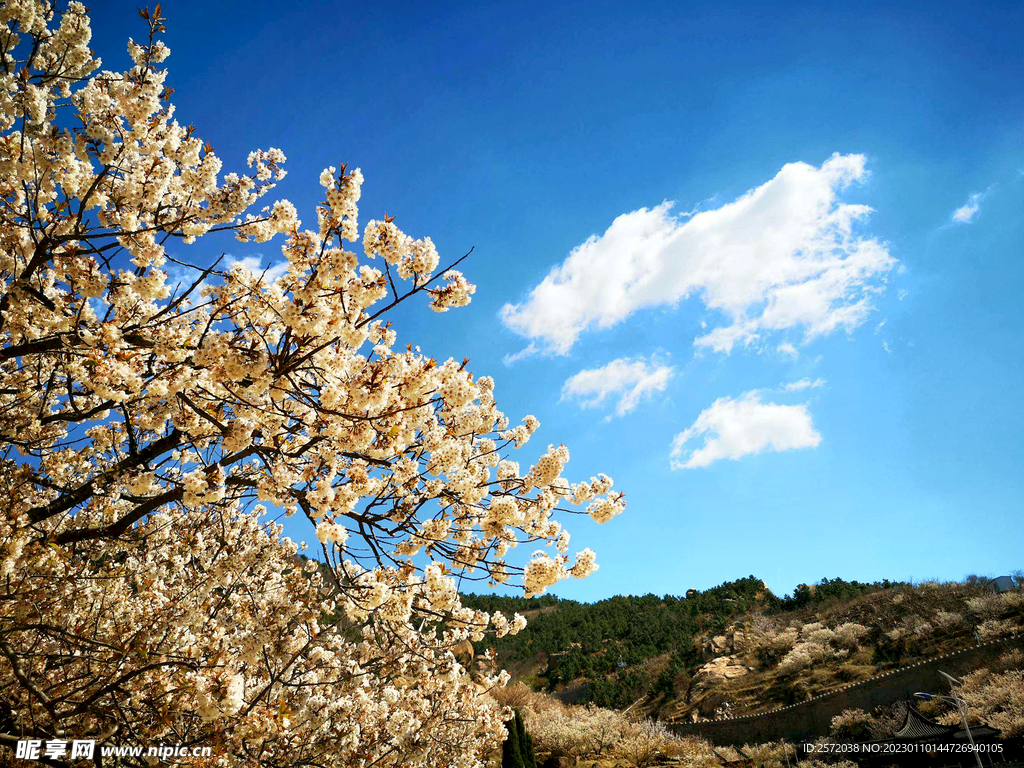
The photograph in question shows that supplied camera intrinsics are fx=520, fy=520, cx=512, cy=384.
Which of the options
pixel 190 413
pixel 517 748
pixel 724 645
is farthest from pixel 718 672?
pixel 190 413

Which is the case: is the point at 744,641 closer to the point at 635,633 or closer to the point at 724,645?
the point at 724,645

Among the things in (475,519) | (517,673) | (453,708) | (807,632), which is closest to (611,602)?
(517,673)

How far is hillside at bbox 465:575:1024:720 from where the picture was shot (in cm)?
2517

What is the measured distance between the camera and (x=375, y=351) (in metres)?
3.94

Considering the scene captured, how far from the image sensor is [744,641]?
33750 mm

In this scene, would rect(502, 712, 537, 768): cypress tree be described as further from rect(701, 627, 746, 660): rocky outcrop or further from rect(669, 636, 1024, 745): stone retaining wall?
rect(701, 627, 746, 660): rocky outcrop

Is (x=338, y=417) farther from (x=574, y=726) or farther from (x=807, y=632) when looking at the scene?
(x=807, y=632)

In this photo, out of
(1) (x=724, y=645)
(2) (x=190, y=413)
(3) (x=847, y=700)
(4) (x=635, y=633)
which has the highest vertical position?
(2) (x=190, y=413)

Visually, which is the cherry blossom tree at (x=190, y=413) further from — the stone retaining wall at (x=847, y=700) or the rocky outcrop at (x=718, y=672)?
the rocky outcrop at (x=718, y=672)

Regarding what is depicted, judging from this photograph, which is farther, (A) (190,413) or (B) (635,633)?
(B) (635,633)

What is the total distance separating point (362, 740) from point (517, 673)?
34526 mm

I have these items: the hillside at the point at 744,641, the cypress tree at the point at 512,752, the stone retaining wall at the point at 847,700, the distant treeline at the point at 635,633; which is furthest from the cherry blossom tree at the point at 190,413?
the distant treeline at the point at 635,633

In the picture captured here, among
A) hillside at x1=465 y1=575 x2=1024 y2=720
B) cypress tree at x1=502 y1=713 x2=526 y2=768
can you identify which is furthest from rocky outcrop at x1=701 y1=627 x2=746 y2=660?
cypress tree at x1=502 y1=713 x2=526 y2=768

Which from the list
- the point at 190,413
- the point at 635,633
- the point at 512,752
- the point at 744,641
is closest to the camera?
the point at 190,413
